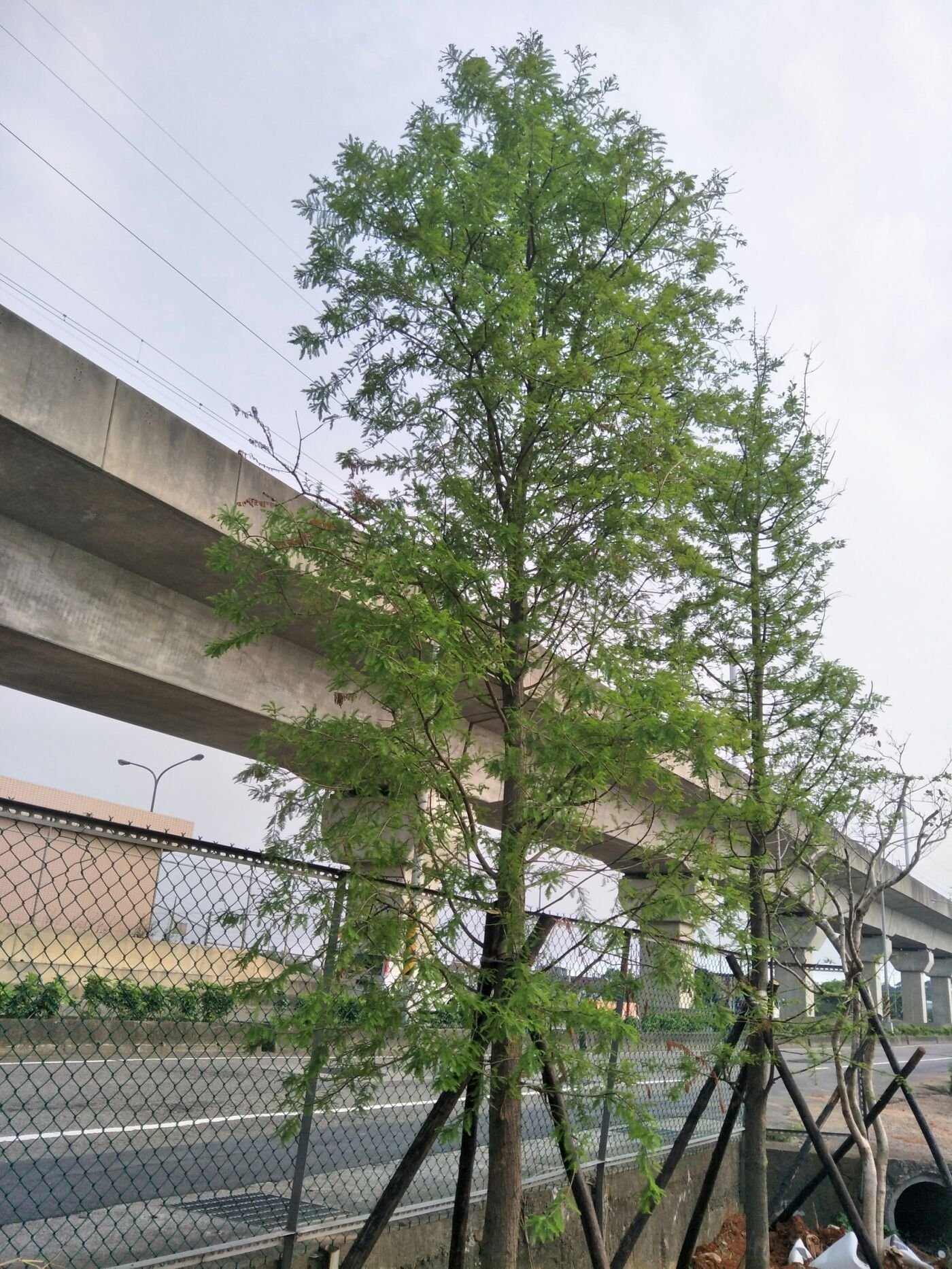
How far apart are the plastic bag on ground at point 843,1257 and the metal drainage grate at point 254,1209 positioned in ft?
15.3

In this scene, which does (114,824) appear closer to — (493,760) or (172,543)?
(493,760)

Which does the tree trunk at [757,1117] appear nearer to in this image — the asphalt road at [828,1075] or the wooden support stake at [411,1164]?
the asphalt road at [828,1075]

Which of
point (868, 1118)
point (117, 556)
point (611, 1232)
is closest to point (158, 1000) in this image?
point (611, 1232)

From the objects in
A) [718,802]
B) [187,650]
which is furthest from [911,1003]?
[718,802]

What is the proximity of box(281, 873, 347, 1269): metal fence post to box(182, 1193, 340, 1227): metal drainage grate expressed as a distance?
0.52 feet

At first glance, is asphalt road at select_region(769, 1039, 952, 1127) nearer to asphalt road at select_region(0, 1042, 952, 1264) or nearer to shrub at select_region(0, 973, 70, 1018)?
asphalt road at select_region(0, 1042, 952, 1264)

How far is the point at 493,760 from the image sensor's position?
3955 millimetres

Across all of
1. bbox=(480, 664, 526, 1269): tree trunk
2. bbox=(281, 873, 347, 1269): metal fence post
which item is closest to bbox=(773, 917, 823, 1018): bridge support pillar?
bbox=(480, 664, 526, 1269): tree trunk

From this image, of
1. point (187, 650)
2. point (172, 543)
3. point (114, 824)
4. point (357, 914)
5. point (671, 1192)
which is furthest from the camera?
point (187, 650)

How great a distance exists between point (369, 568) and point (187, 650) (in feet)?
29.2

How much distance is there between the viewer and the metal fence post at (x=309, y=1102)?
3.90m

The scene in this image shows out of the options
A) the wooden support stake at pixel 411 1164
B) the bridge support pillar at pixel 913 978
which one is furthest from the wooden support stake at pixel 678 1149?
the bridge support pillar at pixel 913 978

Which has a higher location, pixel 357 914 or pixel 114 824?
pixel 114 824

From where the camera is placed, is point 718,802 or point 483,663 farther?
point 718,802
